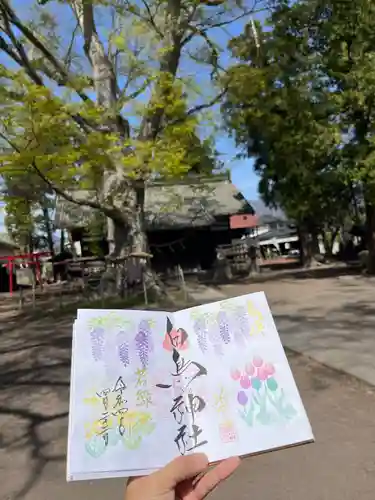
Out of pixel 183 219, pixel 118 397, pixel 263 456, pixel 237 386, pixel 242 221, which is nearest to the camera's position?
pixel 118 397

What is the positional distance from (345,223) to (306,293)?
23.3m

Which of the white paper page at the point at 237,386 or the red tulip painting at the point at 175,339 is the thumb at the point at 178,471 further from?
the red tulip painting at the point at 175,339

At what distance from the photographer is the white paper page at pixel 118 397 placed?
1.55 meters

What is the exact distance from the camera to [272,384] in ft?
5.82

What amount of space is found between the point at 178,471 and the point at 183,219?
2497cm

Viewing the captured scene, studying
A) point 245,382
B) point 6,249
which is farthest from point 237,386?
point 6,249

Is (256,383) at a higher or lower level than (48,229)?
lower

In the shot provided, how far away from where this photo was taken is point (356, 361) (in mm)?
7172

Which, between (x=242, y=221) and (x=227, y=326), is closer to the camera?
(x=227, y=326)

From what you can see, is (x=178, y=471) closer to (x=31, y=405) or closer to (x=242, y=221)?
(x=31, y=405)

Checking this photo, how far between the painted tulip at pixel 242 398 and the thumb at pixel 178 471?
0.23 metres

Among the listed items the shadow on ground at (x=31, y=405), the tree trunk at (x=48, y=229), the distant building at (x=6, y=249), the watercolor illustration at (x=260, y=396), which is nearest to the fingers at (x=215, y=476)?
the watercolor illustration at (x=260, y=396)

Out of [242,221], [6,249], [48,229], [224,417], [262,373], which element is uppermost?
[48,229]

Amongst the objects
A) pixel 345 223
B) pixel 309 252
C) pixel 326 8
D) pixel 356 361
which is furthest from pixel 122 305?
pixel 345 223
